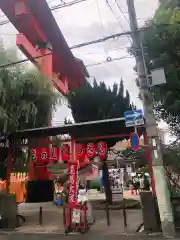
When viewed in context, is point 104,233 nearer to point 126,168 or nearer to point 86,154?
point 86,154

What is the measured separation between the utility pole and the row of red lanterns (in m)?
3.02

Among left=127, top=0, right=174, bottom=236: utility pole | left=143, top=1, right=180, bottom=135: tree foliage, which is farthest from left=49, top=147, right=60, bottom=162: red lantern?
left=143, top=1, right=180, bottom=135: tree foliage

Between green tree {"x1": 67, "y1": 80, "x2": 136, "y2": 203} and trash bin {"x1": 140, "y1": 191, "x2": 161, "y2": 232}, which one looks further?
green tree {"x1": 67, "y1": 80, "x2": 136, "y2": 203}

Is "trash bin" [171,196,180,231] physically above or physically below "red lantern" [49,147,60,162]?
below

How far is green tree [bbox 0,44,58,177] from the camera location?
435 inches

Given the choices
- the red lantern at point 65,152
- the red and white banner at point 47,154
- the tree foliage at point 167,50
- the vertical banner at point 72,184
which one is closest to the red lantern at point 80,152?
the red lantern at point 65,152

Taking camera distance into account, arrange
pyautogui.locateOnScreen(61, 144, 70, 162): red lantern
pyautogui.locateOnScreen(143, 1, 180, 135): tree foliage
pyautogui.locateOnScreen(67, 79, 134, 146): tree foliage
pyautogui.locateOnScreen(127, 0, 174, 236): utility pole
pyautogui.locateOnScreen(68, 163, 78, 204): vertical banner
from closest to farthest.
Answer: pyautogui.locateOnScreen(127, 0, 174, 236): utility pole
pyautogui.locateOnScreen(68, 163, 78, 204): vertical banner
pyautogui.locateOnScreen(143, 1, 180, 135): tree foliage
pyautogui.locateOnScreen(61, 144, 70, 162): red lantern
pyautogui.locateOnScreen(67, 79, 134, 146): tree foliage

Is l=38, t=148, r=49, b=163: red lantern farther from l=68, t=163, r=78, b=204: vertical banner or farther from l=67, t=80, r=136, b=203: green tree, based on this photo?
l=67, t=80, r=136, b=203: green tree

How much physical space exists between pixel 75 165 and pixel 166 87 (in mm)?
4492

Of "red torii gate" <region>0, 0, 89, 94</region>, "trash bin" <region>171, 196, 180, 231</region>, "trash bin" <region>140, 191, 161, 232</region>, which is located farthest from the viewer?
"red torii gate" <region>0, 0, 89, 94</region>

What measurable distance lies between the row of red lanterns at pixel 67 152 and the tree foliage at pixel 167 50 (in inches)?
117

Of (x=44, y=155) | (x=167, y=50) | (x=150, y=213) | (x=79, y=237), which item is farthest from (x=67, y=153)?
(x=167, y=50)

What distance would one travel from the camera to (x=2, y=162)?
42.6 feet

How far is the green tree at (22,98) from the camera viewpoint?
36.3ft
